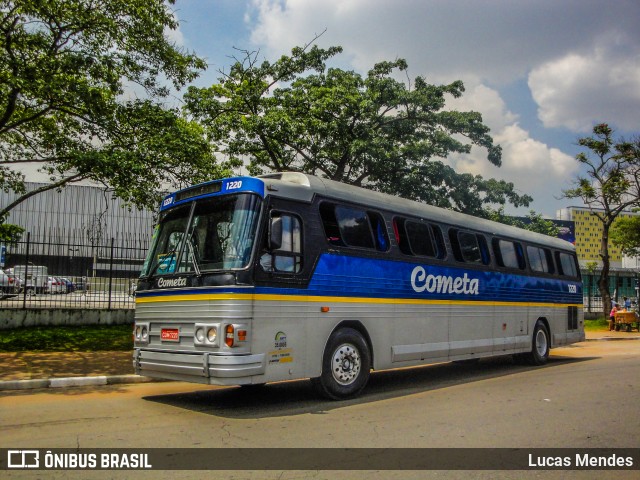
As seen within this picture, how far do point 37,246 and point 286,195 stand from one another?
12097 mm

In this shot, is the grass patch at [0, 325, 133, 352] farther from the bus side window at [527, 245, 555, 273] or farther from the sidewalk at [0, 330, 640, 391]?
the bus side window at [527, 245, 555, 273]

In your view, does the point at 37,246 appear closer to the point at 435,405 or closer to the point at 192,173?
the point at 192,173

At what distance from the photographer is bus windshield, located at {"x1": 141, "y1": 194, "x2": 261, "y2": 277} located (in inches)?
294

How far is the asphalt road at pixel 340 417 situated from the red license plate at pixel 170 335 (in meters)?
0.96

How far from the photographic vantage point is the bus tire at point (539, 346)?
1395 cm

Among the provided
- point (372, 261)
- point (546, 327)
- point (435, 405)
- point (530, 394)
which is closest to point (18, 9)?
point (372, 261)

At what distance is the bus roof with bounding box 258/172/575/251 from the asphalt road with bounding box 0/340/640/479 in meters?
3.17

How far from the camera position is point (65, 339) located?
14.5m

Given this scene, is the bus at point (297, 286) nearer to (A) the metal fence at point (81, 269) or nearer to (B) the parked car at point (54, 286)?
(A) the metal fence at point (81, 269)

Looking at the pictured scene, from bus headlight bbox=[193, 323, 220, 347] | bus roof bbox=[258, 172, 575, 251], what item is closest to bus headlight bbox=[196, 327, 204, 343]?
bus headlight bbox=[193, 323, 220, 347]

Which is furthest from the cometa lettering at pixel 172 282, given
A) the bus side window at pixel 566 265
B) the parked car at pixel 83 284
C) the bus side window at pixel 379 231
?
the bus side window at pixel 566 265

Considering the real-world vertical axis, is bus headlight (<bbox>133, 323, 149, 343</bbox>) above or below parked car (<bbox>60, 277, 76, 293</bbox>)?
below

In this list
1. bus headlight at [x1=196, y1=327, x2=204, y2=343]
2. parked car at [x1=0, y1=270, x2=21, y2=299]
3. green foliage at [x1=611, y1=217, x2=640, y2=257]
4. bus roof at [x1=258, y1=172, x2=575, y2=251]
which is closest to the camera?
bus headlight at [x1=196, y1=327, x2=204, y2=343]

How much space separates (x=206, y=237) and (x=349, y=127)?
1293 cm
